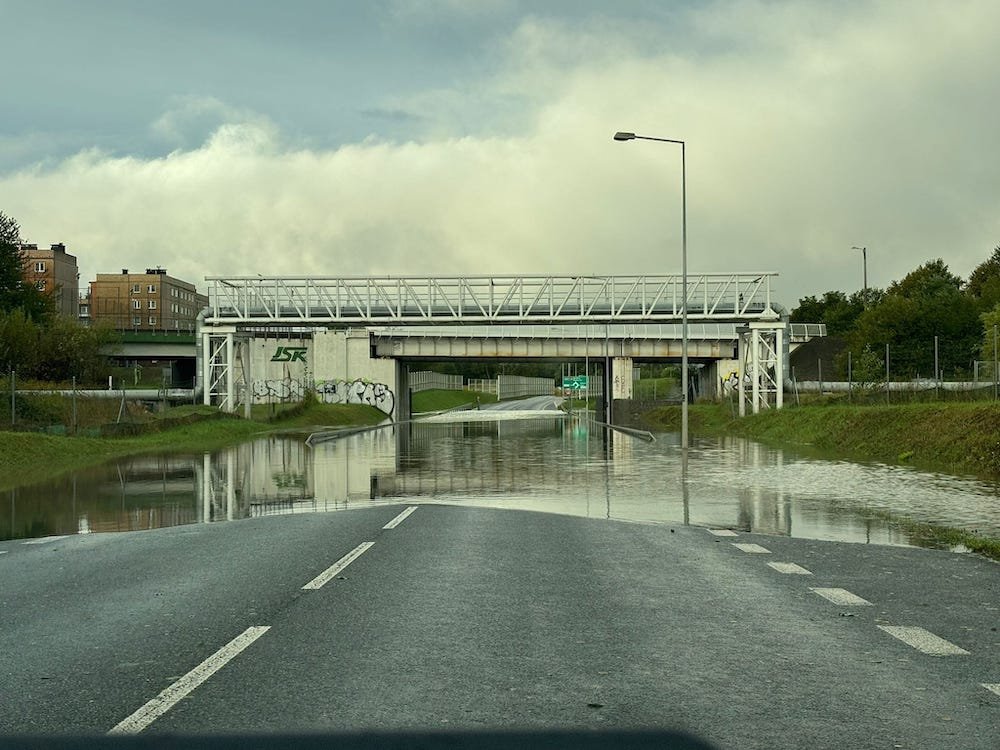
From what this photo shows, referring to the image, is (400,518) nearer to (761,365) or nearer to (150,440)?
(150,440)

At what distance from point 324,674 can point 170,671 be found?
94 cm

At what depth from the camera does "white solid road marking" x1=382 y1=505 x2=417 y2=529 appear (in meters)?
13.7

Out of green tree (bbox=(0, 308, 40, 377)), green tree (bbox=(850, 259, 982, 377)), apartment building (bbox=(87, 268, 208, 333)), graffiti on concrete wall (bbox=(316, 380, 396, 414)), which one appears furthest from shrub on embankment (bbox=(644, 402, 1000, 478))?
apartment building (bbox=(87, 268, 208, 333))

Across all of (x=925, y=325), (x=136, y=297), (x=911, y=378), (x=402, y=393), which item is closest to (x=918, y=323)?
(x=925, y=325)

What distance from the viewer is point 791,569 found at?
33.0 ft

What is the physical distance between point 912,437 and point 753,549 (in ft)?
64.2

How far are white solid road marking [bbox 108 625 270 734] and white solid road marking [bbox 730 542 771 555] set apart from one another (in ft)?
19.8

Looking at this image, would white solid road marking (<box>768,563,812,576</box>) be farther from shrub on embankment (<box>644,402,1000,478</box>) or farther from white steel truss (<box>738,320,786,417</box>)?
white steel truss (<box>738,320,786,417</box>)

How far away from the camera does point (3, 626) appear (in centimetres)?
751

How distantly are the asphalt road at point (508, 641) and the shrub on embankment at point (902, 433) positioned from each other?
49.1 ft

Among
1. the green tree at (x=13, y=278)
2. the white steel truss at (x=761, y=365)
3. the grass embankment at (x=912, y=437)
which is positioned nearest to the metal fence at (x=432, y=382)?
the green tree at (x=13, y=278)

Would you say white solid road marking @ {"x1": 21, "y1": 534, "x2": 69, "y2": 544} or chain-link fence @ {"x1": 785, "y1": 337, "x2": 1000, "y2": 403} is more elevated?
chain-link fence @ {"x1": 785, "y1": 337, "x2": 1000, "y2": 403}

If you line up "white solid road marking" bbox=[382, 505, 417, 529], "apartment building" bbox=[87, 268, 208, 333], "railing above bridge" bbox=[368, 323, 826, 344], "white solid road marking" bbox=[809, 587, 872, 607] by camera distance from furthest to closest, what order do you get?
"apartment building" bbox=[87, 268, 208, 333] < "railing above bridge" bbox=[368, 323, 826, 344] < "white solid road marking" bbox=[382, 505, 417, 529] < "white solid road marking" bbox=[809, 587, 872, 607]

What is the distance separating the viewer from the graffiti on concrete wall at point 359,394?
72.7m
